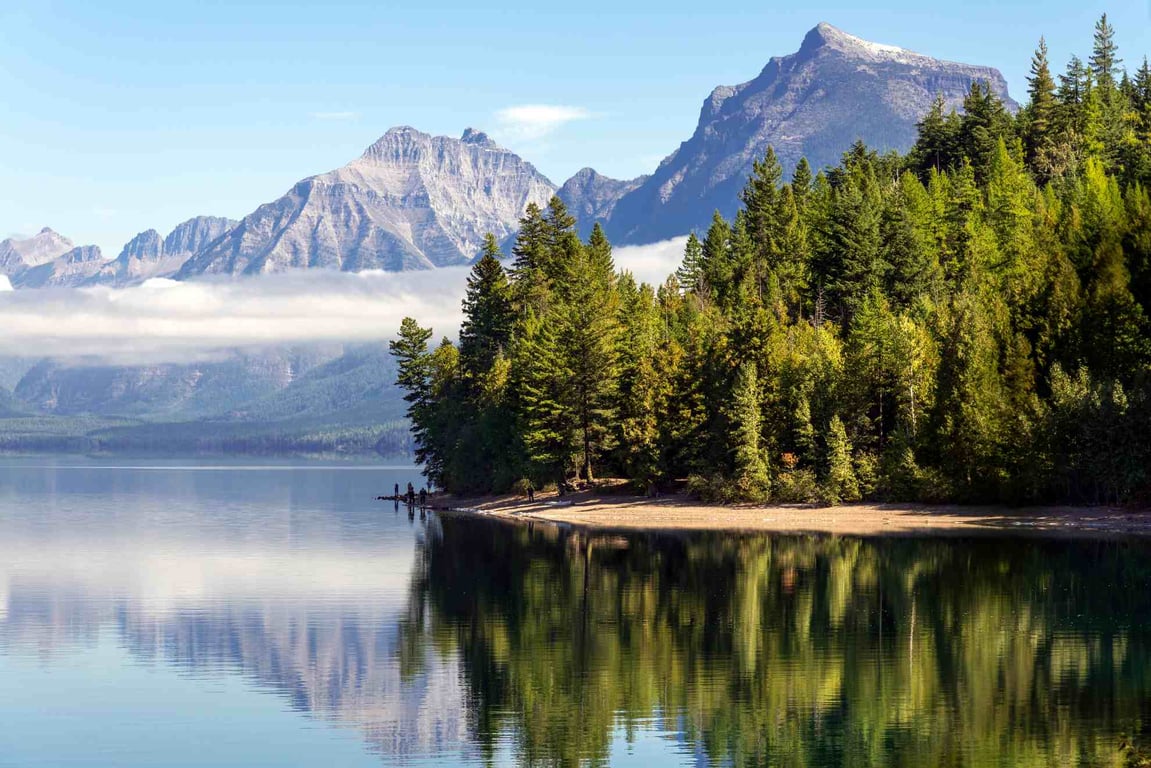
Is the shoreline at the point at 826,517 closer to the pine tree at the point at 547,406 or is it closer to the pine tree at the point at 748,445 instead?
the pine tree at the point at 748,445

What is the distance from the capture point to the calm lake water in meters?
38.0

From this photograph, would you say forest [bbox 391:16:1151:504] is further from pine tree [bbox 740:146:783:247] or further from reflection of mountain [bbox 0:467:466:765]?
reflection of mountain [bbox 0:467:466:765]

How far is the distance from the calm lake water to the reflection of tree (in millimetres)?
160

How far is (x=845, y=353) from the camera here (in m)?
130

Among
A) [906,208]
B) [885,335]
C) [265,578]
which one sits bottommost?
[265,578]

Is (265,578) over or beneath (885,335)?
beneath

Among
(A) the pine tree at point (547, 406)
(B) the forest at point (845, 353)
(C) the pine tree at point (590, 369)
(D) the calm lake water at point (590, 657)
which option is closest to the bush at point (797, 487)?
(B) the forest at point (845, 353)

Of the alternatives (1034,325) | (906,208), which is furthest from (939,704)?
(906,208)

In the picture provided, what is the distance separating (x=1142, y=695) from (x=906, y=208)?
396ft

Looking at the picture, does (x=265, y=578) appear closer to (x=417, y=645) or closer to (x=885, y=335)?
(x=417, y=645)

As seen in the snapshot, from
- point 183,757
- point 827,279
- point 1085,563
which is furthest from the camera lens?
point 827,279

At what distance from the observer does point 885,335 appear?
123m

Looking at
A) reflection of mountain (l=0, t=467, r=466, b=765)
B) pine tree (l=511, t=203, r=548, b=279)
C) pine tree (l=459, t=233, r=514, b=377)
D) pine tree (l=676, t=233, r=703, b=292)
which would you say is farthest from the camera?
pine tree (l=676, t=233, r=703, b=292)

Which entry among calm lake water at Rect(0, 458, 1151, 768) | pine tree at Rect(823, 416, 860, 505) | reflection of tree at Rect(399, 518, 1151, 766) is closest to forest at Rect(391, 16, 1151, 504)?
pine tree at Rect(823, 416, 860, 505)
